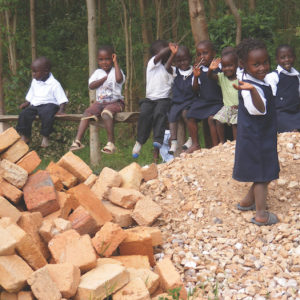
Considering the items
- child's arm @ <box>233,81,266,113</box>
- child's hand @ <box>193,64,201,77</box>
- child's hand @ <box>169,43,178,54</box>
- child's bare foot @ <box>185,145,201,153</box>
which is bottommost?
child's bare foot @ <box>185,145,201,153</box>

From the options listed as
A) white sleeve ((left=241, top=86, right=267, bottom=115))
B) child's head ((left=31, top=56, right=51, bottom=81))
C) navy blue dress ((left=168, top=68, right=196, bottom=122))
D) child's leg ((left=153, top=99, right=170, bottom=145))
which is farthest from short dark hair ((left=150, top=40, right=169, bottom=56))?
white sleeve ((left=241, top=86, right=267, bottom=115))

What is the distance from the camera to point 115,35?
472 inches

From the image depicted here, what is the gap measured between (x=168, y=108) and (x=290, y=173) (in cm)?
209

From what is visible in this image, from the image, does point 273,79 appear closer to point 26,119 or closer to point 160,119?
point 160,119

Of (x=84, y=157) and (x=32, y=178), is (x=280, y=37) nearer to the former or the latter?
(x=84, y=157)

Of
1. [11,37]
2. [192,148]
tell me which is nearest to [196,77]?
[192,148]

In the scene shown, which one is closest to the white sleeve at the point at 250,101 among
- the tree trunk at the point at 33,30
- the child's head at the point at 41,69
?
the child's head at the point at 41,69

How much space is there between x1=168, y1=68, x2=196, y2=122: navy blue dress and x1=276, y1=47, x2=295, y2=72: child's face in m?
1.06

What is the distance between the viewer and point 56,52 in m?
12.4

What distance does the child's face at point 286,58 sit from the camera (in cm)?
607

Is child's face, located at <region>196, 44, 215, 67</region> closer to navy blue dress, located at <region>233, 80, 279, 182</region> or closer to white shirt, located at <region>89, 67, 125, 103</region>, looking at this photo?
white shirt, located at <region>89, 67, 125, 103</region>

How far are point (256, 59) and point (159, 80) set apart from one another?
257 centimetres

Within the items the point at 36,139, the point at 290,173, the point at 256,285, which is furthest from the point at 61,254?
the point at 36,139

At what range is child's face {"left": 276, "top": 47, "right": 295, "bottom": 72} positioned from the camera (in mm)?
6066
